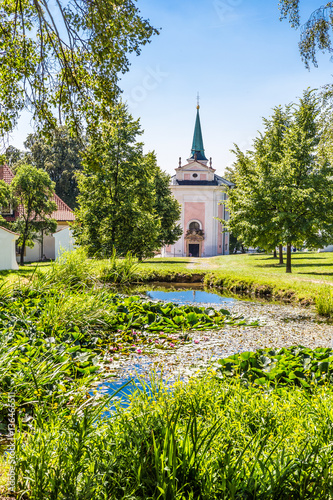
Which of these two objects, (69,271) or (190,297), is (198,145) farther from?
(69,271)

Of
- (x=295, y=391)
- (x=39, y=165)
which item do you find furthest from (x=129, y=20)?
(x=39, y=165)

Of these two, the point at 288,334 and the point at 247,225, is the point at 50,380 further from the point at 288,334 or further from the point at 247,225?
A: the point at 247,225

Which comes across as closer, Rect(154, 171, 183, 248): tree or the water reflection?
the water reflection

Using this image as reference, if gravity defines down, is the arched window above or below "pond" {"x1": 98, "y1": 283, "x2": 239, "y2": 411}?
above

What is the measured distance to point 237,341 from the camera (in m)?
7.17

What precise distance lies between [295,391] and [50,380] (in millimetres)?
2538

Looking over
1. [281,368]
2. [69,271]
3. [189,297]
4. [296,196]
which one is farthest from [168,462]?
[296,196]

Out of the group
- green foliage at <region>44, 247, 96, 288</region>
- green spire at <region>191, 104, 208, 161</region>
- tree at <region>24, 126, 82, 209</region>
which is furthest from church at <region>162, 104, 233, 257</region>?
green foliage at <region>44, 247, 96, 288</region>

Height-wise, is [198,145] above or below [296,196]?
above

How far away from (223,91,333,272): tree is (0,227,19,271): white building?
10788mm

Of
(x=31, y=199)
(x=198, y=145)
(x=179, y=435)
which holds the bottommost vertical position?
(x=179, y=435)

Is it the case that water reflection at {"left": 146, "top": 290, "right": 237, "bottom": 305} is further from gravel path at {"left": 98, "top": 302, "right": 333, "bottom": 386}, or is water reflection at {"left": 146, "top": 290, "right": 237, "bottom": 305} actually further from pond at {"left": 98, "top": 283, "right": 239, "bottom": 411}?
gravel path at {"left": 98, "top": 302, "right": 333, "bottom": 386}

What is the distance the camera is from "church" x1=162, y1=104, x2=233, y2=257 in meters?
44.9

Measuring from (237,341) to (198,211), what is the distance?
3877cm
